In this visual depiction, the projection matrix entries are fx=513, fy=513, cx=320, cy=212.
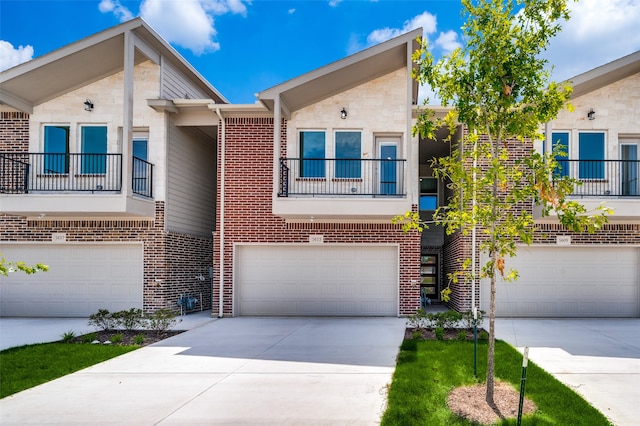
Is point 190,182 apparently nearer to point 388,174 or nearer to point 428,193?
point 388,174

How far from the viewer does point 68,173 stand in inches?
550

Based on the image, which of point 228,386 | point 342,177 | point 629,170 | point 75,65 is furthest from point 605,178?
point 75,65

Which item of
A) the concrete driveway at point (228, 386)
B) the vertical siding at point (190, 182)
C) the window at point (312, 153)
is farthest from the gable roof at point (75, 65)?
the concrete driveway at point (228, 386)

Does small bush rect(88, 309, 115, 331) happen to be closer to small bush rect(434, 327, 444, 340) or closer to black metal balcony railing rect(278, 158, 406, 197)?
black metal balcony railing rect(278, 158, 406, 197)

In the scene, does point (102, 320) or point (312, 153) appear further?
point (312, 153)

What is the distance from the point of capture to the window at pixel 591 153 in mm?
13703

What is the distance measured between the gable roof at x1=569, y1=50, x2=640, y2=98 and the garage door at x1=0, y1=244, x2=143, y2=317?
1246 cm

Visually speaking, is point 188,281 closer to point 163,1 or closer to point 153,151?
point 153,151

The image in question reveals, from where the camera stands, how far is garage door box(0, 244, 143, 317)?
14039 mm

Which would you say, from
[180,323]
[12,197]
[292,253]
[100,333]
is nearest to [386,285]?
[292,253]

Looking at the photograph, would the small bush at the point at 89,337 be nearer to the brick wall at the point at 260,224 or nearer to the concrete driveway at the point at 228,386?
the concrete driveway at the point at 228,386

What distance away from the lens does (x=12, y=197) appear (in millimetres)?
12898

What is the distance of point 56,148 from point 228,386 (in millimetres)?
10323

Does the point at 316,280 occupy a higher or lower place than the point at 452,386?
higher
